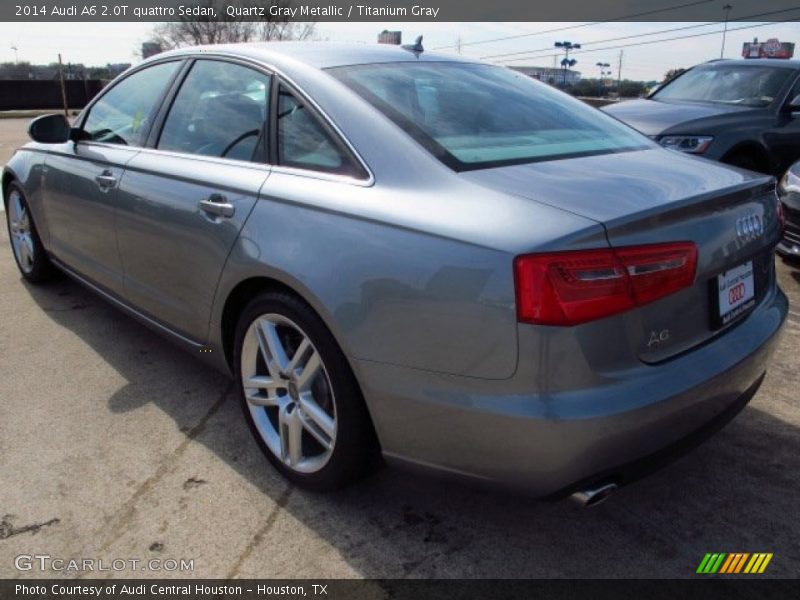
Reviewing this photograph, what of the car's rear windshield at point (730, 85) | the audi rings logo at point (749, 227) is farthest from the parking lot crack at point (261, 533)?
the car's rear windshield at point (730, 85)

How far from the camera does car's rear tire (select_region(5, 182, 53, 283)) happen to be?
4.54m

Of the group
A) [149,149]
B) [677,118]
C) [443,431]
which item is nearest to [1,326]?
[149,149]

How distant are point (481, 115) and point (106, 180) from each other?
6.37 ft

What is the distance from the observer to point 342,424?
7.23 feet

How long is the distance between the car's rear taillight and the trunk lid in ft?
0.15

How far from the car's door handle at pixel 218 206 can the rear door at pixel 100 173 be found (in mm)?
868

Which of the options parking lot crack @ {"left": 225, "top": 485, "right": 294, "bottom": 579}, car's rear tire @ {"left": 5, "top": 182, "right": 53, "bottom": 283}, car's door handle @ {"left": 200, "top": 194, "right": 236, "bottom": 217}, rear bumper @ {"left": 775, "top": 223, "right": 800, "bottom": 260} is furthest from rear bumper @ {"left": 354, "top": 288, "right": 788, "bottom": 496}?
car's rear tire @ {"left": 5, "top": 182, "right": 53, "bottom": 283}

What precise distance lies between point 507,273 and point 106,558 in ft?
5.14

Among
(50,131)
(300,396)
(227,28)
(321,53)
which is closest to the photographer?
(300,396)

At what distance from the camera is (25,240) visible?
185 inches

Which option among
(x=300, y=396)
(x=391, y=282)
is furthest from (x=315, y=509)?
(x=391, y=282)

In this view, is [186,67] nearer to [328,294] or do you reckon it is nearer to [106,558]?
[328,294]

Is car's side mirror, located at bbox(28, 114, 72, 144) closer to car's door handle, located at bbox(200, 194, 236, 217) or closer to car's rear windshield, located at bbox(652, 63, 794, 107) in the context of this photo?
car's door handle, located at bbox(200, 194, 236, 217)
